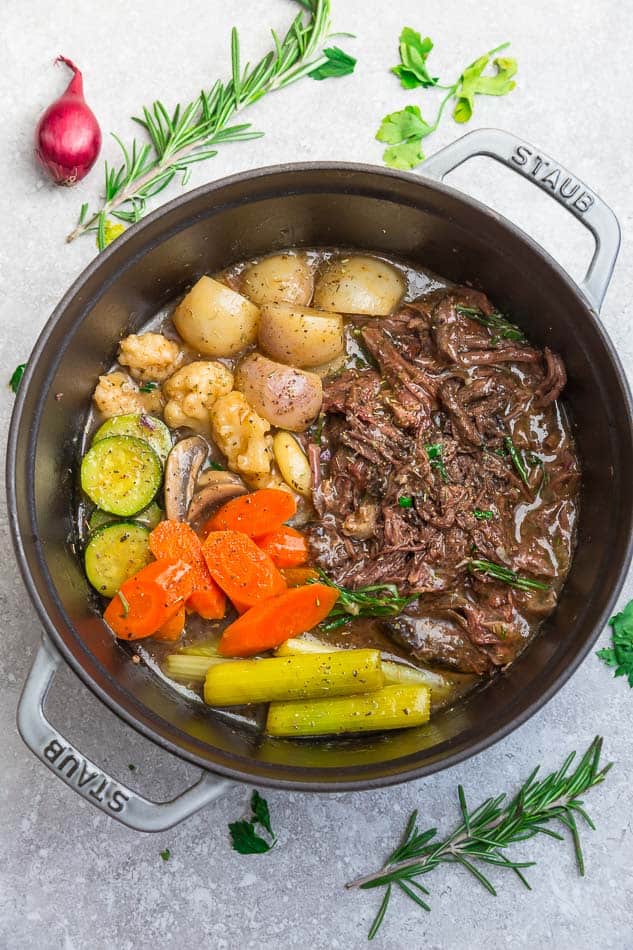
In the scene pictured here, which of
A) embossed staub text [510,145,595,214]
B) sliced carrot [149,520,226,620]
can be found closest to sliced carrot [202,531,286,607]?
sliced carrot [149,520,226,620]

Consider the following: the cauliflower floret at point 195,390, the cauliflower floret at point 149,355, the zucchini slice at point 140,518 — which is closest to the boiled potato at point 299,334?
the cauliflower floret at point 195,390

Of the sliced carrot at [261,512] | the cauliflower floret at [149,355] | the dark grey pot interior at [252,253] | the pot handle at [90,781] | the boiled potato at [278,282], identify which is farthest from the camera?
the boiled potato at [278,282]

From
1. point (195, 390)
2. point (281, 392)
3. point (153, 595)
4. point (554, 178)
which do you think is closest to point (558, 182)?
point (554, 178)

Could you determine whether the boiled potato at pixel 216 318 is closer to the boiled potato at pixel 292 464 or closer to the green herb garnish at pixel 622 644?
the boiled potato at pixel 292 464

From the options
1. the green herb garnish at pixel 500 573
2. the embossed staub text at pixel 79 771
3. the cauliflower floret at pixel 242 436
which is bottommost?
the embossed staub text at pixel 79 771

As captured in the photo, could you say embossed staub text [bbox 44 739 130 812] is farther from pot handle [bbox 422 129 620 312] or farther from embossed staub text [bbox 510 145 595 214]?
embossed staub text [bbox 510 145 595 214]

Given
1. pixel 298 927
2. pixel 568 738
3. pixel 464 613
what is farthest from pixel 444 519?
pixel 298 927
